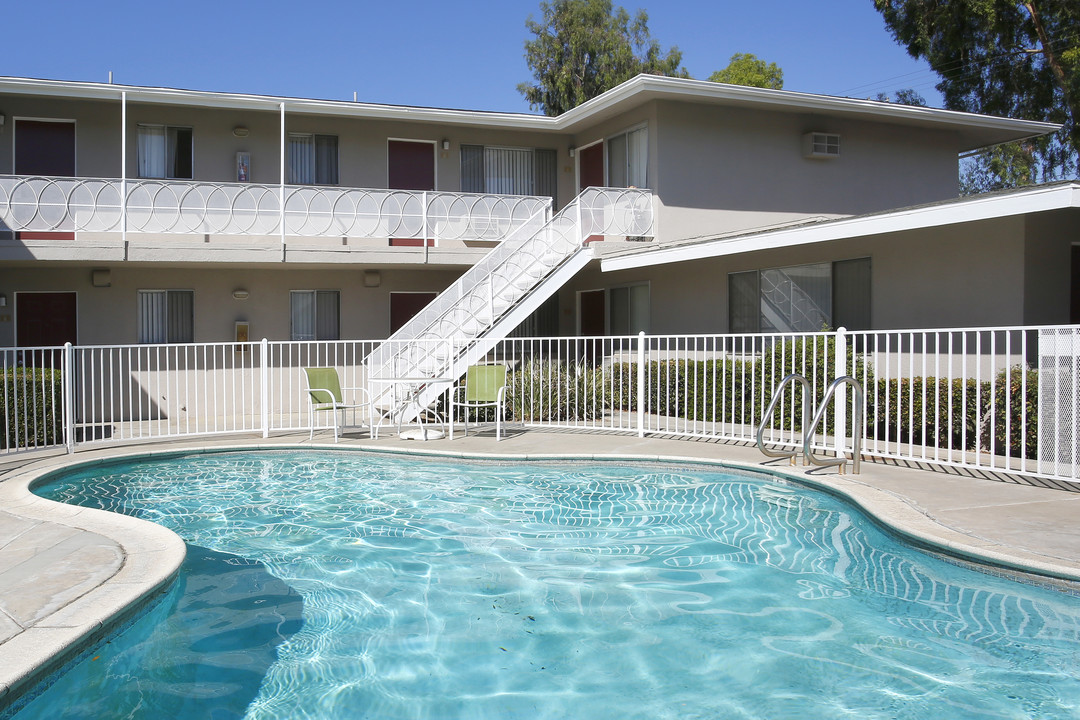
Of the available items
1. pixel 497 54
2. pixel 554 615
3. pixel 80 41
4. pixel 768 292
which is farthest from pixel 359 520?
pixel 497 54

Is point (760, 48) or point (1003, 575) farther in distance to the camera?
point (760, 48)

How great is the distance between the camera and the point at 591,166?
757 inches

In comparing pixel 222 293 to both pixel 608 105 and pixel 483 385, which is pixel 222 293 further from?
pixel 608 105

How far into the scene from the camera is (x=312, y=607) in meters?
5.69

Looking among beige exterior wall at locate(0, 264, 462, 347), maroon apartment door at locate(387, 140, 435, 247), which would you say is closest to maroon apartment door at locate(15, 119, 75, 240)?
beige exterior wall at locate(0, 264, 462, 347)

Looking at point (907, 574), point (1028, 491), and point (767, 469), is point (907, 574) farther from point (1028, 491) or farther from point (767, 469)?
point (767, 469)

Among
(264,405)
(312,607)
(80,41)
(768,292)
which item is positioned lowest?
(312,607)

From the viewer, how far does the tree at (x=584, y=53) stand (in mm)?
35625

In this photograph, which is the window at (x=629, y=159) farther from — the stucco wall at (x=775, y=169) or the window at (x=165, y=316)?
the window at (x=165, y=316)

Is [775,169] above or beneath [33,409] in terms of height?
above

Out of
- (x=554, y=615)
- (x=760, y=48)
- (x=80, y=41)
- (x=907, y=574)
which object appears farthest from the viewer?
(x=760, y=48)

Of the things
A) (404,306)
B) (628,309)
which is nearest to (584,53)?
(628,309)

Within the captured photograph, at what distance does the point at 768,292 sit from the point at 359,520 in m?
9.71

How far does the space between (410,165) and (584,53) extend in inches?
786
